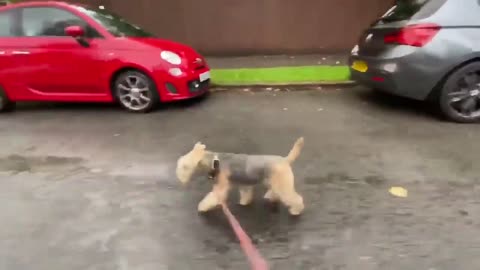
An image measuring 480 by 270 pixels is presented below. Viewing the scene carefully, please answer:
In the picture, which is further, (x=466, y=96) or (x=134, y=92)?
(x=134, y=92)

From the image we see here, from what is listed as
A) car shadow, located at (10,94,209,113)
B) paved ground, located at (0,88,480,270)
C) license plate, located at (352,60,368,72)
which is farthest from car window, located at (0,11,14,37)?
license plate, located at (352,60,368,72)

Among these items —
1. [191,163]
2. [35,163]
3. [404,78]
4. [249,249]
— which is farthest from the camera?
[404,78]

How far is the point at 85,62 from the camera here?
709cm

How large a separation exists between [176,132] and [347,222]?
287 cm

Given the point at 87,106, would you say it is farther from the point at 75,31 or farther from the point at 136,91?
the point at 75,31

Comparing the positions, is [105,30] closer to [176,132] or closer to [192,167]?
[176,132]

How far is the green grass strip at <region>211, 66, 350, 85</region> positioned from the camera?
8.57m

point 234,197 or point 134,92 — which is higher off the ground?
point 134,92

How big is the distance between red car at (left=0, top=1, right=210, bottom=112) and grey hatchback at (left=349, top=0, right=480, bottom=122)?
2.77 m

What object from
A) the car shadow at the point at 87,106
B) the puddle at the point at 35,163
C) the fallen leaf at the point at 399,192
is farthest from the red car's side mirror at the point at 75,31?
the fallen leaf at the point at 399,192

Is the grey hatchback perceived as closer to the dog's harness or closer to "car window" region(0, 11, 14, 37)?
the dog's harness

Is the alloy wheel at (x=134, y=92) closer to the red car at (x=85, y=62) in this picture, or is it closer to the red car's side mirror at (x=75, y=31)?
the red car at (x=85, y=62)

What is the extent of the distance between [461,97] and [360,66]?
4.57ft

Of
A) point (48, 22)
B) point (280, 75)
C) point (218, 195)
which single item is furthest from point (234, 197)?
point (280, 75)
